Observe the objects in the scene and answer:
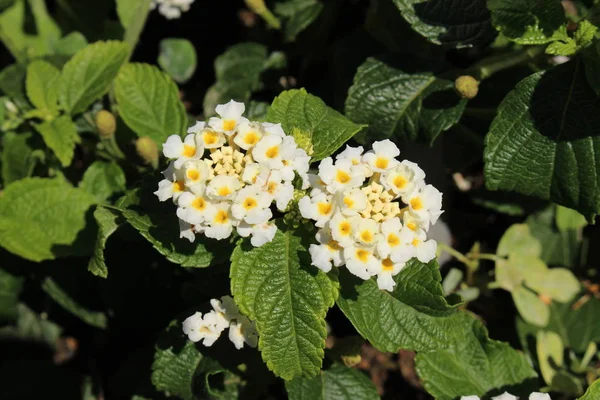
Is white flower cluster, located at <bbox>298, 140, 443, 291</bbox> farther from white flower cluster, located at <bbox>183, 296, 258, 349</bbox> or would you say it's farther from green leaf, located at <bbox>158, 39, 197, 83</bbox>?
green leaf, located at <bbox>158, 39, 197, 83</bbox>

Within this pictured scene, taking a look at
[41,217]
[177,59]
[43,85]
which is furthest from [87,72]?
[177,59]

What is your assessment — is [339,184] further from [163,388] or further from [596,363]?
[596,363]

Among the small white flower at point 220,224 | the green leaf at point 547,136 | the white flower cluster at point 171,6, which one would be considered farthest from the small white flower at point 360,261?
the white flower cluster at point 171,6

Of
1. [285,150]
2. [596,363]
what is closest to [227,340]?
[285,150]

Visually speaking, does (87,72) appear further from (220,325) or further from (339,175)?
(339,175)

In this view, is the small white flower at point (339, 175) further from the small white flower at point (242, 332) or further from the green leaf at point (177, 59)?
the green leaf at point (177, 59)

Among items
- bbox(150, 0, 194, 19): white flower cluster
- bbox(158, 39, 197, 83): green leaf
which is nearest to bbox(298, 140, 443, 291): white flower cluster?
bbox(150, 0, 194, 19): white flower cluster
